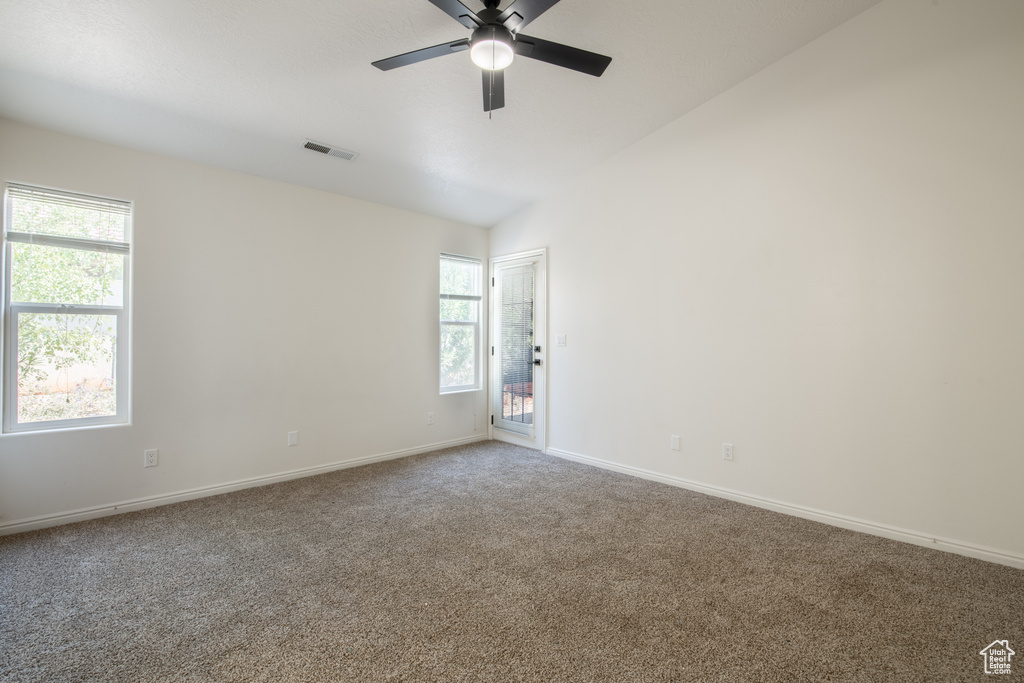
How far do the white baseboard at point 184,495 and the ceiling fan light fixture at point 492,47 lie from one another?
348 cm

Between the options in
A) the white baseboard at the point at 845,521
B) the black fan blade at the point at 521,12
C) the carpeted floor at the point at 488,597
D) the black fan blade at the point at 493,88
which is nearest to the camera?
the carpeted floor at the point at 488,597

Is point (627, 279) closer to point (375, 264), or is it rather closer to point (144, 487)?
point (375, 264)

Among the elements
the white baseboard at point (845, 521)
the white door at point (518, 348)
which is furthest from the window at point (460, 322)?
the white baseboard at point (845, 521)

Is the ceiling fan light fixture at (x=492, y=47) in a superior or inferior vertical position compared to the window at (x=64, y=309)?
superior

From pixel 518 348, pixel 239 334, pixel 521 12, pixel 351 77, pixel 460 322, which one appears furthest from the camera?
pixel 460 322

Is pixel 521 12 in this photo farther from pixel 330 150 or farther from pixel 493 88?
pixel 330 150

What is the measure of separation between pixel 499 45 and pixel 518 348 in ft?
10.9

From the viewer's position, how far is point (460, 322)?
5207mm

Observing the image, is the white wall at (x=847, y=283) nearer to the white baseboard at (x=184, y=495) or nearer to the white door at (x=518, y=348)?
the white door at (x=518, y=348)

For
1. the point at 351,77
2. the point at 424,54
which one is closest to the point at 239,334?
the point at 351,77

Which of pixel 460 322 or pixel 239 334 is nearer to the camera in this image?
pixel 239 334

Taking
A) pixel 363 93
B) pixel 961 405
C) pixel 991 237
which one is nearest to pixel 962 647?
pixel 961 405

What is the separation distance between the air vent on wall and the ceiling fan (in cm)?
145

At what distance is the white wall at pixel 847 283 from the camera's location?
2502mm
